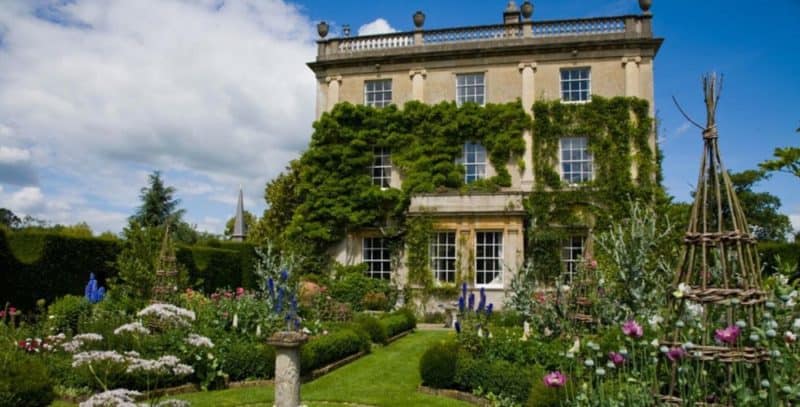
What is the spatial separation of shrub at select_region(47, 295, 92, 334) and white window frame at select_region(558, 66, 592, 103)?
1503cm

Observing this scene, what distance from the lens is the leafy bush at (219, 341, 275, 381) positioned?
804 centimetres

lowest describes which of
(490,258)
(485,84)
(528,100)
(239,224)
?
(490,258)

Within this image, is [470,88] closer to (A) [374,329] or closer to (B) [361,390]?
(A) [374,329]

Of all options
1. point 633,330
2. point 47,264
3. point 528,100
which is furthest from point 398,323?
point 633,330

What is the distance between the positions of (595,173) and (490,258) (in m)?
4.39

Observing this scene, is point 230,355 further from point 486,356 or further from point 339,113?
point 339,113

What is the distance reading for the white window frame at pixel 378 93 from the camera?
20312mm

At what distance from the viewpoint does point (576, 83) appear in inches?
744

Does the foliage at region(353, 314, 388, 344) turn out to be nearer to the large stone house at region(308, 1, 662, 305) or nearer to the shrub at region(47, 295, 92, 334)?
the shrub at region(47, 295, 92, 334)

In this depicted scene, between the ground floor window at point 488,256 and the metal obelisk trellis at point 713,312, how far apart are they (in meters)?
13.4

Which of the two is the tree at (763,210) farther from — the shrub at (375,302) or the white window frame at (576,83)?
the shrub at (375,302)

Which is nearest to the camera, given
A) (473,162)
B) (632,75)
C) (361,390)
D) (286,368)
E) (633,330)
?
(633,330)

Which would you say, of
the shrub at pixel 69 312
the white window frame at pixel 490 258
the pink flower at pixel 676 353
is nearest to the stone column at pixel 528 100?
the white window frame at pixel 490 258

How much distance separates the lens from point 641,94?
59.9ft
